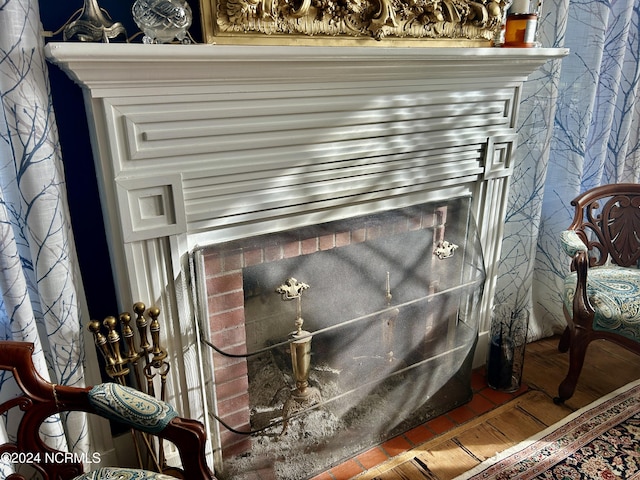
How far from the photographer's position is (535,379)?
6.15 ft

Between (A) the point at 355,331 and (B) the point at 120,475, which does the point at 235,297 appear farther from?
(B) the point at 120,475

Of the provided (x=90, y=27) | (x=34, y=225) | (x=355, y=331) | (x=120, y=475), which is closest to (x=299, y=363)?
(x=355, y=331)

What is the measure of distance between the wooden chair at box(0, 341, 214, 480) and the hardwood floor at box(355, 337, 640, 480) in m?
0.71

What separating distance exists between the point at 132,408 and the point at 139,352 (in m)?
0.28

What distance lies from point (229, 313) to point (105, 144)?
523 mm

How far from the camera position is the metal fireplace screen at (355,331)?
1325 millimetres

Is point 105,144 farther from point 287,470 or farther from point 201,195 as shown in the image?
point 287,470

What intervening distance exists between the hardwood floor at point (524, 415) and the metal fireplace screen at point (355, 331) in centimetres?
11

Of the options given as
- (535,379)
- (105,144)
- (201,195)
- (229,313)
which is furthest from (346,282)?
(535,379)

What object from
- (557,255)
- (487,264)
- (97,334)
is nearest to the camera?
(97,334)

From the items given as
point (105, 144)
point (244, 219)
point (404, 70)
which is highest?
point (404, 70)

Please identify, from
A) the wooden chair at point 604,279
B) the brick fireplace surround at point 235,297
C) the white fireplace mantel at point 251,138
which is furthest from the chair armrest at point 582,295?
the brick fireplace surround at point 235,297

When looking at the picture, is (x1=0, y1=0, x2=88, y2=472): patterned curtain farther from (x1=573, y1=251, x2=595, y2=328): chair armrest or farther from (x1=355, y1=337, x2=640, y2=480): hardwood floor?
(x1=573, y1=251, x2=595, y2=328): chair armrest

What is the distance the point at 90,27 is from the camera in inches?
37.6
